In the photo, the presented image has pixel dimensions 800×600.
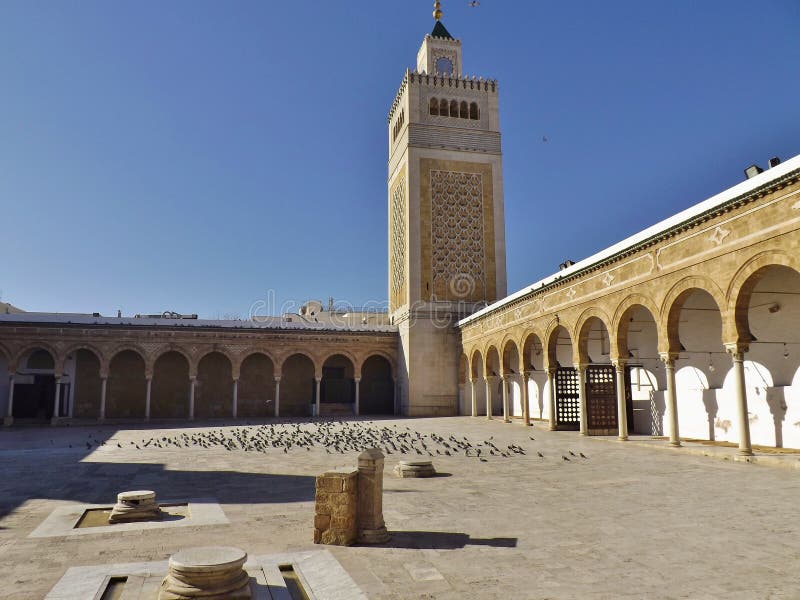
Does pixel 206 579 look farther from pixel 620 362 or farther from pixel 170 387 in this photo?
pixel 170 387

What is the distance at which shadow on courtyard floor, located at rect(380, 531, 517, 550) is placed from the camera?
552cm

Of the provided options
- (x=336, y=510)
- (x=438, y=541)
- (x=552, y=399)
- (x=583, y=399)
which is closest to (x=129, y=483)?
(x=336, y=510)

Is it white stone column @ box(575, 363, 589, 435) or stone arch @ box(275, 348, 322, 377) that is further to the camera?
stone arch @ box(275, 348, 322, 377)

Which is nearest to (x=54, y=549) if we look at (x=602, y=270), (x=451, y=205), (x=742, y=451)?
(x=742, y=451)

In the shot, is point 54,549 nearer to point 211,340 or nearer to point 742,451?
point 742,451

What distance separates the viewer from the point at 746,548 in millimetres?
5258

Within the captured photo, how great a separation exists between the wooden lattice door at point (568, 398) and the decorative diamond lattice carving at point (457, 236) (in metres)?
11.1

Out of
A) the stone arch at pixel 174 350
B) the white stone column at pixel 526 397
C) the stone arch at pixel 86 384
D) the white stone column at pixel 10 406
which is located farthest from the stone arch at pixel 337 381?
the white stone column at pixel 10 406

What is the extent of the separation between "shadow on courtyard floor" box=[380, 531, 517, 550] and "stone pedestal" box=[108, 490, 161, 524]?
2792 millimetres

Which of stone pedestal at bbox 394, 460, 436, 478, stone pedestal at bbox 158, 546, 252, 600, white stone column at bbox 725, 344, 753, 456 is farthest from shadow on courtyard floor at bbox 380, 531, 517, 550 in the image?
white stone column at bbox 725, 344, 753, 456

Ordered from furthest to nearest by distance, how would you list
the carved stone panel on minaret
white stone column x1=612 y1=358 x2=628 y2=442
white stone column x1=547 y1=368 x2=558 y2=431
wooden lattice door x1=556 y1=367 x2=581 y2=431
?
the carved stone panel on minaret → wooden lattice door x1=556 y1=367 x2=581 y2=431 → white stone column x1=547 y1=368 x2=558 y2=431 → white stone column x1=612 y1=358 x2=628 y2=442

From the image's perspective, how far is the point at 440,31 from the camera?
34219mm

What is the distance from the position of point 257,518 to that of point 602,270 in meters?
12.0

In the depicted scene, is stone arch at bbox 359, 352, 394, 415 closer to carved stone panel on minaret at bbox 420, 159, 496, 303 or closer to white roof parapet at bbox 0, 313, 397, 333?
white roof parapet at bbox 0, 313, 397, 333
